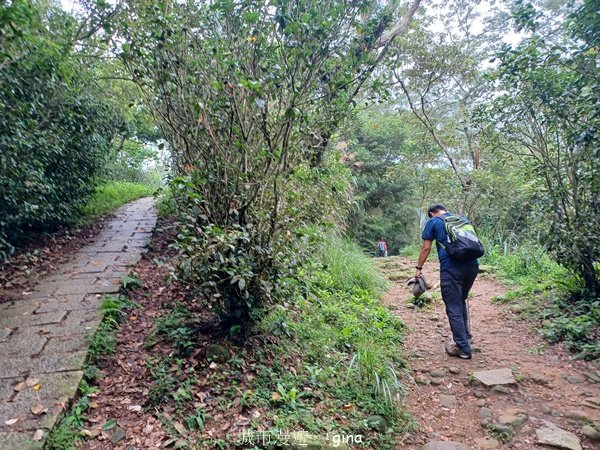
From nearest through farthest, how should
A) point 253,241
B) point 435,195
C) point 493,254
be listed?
point 253,241 → point 493,254 → point 435,195

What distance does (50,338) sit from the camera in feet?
9.95

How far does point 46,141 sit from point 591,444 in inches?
246

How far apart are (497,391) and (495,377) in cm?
21

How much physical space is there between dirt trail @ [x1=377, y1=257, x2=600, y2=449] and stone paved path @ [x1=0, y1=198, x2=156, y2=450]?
232cm

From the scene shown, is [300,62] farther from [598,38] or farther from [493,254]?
[493,254]

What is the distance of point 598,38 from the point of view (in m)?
3.42

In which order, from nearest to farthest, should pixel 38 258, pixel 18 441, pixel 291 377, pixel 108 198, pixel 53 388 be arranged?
pixel 18 441 < pixel 53 388 < pixel 291 377 < pixel 38 258 < pixel 108 198

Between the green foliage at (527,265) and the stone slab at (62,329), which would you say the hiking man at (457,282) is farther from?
the stone slab at (62,329)

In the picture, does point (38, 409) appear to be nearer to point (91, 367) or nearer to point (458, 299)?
point (91, 367)

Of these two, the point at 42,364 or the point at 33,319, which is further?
the point at 33,319

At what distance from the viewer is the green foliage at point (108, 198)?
7377 millimetres

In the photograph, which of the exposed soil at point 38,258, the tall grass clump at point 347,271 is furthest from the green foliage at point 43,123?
the tall grass clump at point 347,271

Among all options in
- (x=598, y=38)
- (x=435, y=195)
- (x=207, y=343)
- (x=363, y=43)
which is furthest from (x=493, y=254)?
(x=207, y=343)

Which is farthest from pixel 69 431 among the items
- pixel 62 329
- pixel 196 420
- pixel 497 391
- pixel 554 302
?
pixel 554 302
